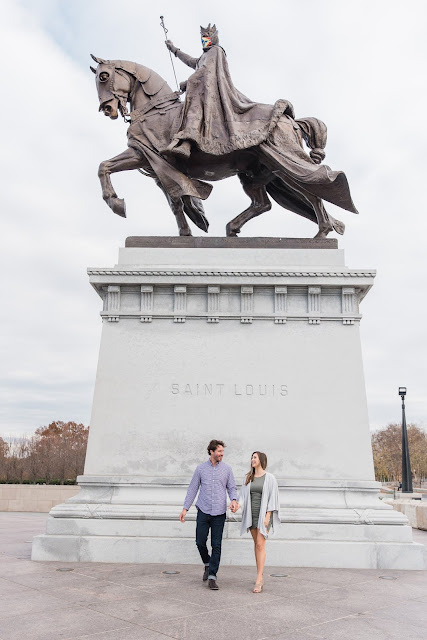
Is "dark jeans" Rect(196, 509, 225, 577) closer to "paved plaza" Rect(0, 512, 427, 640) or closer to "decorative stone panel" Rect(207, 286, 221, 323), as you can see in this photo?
"paved plaza" Rect(0, 512, 427, 640)

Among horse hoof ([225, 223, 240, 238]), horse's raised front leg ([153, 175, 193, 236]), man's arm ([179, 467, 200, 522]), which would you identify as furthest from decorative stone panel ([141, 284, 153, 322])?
man's arm ([179, 467, 200, 522])

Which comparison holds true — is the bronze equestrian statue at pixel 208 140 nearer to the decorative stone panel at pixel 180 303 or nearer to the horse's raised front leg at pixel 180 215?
the horse's raised front leg at pixel 180 215

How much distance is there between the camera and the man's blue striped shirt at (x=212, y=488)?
797cm

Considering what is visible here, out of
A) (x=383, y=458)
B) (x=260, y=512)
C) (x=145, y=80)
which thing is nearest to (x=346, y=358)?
(x=260, y=512)

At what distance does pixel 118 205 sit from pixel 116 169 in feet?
2.47

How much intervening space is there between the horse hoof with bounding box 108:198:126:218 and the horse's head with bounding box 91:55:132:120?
1.82 m

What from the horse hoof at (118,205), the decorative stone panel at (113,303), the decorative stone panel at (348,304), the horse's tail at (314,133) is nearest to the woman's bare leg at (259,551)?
the decorative stone panel at (348,304)

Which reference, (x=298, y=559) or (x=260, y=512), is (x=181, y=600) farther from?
(x=298, y=559)

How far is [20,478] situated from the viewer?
3547cm

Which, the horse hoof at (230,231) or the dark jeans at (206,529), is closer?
the dark jeans at (206,529)

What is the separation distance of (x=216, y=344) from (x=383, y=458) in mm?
88472

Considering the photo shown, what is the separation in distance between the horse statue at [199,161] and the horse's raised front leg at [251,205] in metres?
0.02

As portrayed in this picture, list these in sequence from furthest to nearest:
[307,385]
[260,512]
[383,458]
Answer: [383,458] < [307,385] < [260,512]

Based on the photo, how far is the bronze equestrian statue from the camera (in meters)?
12.1
